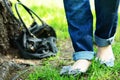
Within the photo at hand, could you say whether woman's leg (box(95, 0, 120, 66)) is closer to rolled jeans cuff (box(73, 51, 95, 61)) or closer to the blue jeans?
the blue jeans

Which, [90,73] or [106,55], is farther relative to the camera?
[106,55]

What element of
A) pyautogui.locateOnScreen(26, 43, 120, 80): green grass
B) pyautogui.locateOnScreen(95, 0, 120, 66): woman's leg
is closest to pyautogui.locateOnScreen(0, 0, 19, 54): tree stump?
pyautogui.locateOnScreen(26, 43, 120, 80): green grass

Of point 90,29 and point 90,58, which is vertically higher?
point 90,29

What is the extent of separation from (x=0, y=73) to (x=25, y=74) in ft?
0.72

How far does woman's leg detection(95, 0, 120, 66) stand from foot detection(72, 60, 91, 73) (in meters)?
0.16

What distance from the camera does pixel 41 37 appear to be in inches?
153

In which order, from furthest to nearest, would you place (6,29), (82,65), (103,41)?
(6,29) → (103,41) → (82,65)

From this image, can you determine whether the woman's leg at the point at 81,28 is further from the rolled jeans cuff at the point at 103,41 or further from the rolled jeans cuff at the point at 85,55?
the rolled jeans cuff at the point at 103,41

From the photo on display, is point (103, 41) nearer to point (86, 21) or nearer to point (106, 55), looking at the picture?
point (106, 55)

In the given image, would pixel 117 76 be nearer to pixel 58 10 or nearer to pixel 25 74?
pixel 25 74

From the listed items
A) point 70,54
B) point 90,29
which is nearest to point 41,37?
point 70,54

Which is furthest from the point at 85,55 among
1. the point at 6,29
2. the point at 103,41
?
the point at 6,29

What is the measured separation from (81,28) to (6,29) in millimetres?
810

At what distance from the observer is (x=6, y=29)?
3594 millimetres
